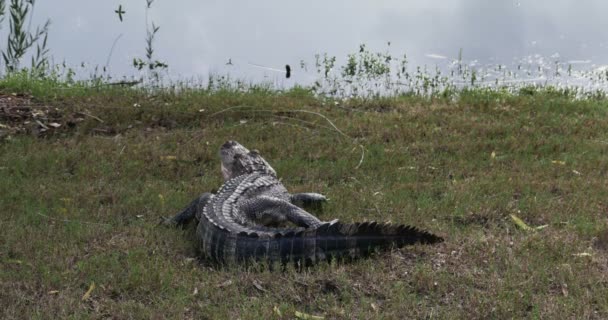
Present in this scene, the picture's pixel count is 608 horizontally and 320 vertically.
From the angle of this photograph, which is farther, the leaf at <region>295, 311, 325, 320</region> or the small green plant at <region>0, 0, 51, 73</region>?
the small green plant at <region>0, 0, 51, 73</region>

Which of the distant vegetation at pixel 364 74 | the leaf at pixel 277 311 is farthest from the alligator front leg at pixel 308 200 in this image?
the distant vegetation at pixel 364 74

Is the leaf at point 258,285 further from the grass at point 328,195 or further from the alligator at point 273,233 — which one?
the alligator at point 273,233

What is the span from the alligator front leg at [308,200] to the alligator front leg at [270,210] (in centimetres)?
27

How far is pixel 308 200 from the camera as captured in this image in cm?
545

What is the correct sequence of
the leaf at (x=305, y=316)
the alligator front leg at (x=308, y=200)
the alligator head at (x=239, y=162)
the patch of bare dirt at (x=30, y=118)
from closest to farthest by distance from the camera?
the leaf at (x=305, y=316), the alligator front leg at (x=308, y=200), the alligator head at (x=239, y=162), the patch of bare dirt at (x=30, y=118)

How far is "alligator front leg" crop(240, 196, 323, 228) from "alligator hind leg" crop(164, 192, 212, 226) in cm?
30

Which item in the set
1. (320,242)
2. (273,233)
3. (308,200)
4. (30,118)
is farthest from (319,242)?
(30,118)

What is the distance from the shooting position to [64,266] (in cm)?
432

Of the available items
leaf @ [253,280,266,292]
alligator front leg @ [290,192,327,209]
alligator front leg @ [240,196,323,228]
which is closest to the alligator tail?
leaf @ [253,280,266,292]

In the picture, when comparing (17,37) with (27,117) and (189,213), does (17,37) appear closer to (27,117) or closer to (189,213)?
(27,117)

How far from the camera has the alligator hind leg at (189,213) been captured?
515 centimetres

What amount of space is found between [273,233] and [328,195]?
1.45 metres

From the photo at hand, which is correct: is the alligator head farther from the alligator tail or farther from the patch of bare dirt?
the patch of bare dirt

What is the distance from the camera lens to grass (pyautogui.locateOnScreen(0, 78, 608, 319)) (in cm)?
392
